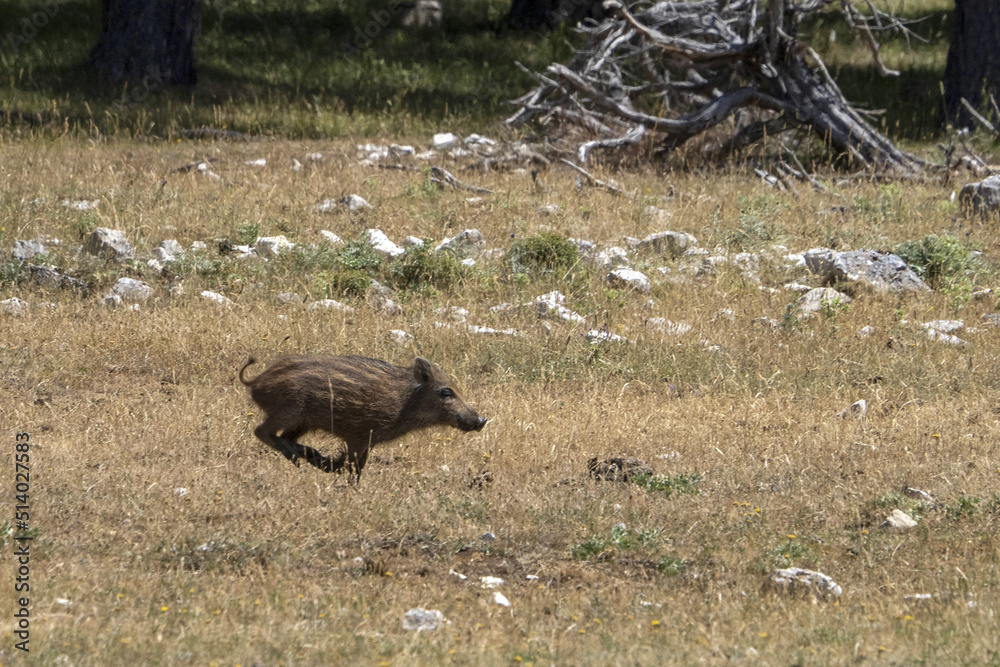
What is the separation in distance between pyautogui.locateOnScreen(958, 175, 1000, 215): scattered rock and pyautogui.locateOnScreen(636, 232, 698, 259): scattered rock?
3.28m

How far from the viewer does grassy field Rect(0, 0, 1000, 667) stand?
4480 mm

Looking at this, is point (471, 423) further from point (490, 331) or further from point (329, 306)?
point (329, 306)

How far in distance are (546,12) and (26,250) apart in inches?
546

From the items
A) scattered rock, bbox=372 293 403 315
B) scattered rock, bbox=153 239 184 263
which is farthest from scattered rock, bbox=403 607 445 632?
scattered rock, bbox=153 239 184 263

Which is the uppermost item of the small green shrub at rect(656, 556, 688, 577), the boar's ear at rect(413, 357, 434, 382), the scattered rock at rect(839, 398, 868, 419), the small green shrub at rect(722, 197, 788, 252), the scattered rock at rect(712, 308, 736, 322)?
the boar's ear at rect(413, 357, 434, 382)

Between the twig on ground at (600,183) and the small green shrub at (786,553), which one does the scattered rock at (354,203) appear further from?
the small green shrub at (786,553)

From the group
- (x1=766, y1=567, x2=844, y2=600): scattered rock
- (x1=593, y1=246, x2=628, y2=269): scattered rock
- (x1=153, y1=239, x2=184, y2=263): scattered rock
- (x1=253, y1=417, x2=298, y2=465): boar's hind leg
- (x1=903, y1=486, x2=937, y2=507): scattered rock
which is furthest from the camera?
(x1=593, y1=246, x2=628, y2=269): scattered rock

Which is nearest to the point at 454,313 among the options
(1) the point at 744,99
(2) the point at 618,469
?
(2) the point at 618,469

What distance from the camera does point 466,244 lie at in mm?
10508

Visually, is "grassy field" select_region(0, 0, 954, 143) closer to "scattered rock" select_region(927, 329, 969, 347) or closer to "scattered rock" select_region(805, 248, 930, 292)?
"scattered rock" select_region(805, 248, 930, 292)

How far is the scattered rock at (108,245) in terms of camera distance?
995cm

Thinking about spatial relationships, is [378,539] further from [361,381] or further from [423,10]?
[423,10]

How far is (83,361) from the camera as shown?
8023 mm

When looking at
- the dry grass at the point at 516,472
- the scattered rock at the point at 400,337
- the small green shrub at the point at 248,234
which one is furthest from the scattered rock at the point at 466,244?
the scattered rock at the point at 400,337
